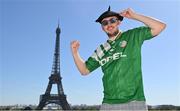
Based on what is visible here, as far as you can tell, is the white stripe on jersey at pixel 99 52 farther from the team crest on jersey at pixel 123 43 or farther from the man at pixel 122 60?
the team crest on jersey at pixel 123 43

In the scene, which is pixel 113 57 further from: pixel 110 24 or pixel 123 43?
pixel 110 24

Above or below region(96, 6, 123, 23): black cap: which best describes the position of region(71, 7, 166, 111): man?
below

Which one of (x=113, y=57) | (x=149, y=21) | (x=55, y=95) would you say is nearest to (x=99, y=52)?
(x=113, y=57)

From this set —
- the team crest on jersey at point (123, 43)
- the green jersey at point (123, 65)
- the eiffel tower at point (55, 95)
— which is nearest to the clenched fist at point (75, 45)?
the green jersey at point (123, 65)

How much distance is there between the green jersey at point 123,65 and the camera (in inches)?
123

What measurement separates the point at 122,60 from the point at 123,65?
6cm

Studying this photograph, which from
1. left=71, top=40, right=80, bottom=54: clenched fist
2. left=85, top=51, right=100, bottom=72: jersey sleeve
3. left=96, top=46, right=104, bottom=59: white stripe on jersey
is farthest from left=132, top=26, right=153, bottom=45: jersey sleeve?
left=71, top=40, right=80, bottom=54: clenched fist

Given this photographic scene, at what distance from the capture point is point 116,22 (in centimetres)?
346

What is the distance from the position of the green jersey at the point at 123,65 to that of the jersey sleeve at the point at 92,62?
2cm

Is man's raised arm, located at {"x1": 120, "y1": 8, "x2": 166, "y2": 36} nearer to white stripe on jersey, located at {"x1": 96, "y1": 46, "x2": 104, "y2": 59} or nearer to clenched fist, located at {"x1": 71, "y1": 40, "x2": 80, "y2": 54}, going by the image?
white stripe on jersey, located at {"x1": 96, "y1": 46, "x2": 104, "y2": 59}

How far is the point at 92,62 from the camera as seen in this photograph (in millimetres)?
3629

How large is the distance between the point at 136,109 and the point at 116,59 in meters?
0.57

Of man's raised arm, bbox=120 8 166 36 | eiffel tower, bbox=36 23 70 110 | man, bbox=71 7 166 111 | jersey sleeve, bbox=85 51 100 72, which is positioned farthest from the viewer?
eiffel tower, bbox=36 23 70 110

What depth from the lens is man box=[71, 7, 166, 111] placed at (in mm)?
3119
